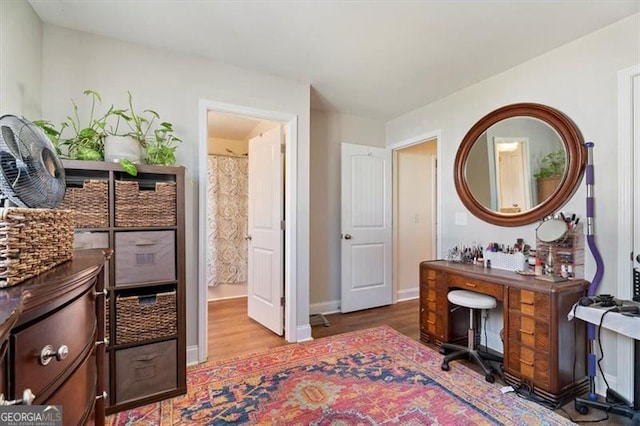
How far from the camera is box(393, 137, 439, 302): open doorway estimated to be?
14.0ft

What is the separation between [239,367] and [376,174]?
2693 mm

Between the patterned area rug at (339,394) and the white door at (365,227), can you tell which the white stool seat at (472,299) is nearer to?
the patterned area rug at (339,394)

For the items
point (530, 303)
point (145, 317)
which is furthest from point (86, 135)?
point (530, 303)

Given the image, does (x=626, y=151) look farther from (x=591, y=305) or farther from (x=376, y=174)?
(x=376, y=174)

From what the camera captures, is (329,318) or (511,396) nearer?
(511,396)

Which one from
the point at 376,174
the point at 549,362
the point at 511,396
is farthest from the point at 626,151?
the point at 376,174

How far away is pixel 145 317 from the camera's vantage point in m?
1.92

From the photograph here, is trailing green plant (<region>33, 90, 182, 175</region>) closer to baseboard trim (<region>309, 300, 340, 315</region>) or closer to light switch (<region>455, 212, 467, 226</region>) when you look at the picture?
baseboard trim (<region>309, 300, 340, 315</region>)

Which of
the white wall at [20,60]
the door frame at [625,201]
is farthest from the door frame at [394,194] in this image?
the white wall at [20,60]

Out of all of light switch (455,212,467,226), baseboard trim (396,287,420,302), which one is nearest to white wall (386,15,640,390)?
light switch (455,212,467,226)

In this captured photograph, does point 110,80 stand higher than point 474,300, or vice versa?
point 110,80

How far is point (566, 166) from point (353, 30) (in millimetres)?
1867

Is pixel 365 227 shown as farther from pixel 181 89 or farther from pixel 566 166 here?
pixel 181 89

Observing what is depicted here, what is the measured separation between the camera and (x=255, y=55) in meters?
2.46
